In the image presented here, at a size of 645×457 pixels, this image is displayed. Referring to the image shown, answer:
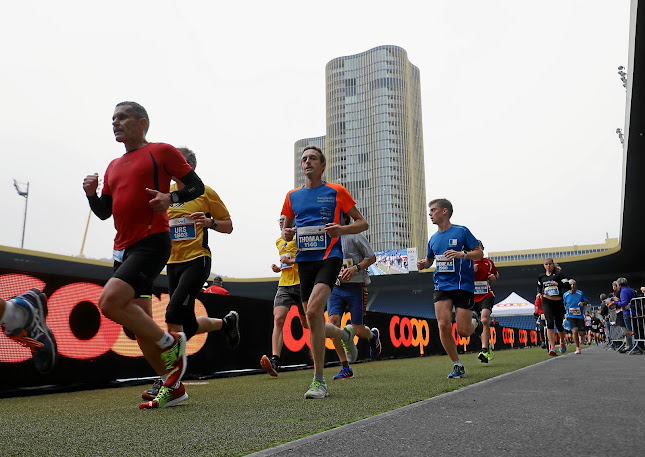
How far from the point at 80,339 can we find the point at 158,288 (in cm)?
129

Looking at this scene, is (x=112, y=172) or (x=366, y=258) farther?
(x=366, y=258)

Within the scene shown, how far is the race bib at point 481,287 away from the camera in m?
10.0

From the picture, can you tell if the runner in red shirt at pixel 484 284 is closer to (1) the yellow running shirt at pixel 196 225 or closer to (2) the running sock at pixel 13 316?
(1) the yellow running shirt at pixel 196 225

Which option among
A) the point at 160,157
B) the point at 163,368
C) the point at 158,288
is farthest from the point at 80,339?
the point at 160,157

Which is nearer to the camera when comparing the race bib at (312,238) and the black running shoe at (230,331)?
the race bib at (312,238)

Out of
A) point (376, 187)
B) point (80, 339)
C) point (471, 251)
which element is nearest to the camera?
point (80, 339)

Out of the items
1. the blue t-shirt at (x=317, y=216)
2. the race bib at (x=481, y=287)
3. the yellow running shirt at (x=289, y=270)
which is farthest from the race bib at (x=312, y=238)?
the race bib at (x=481, y=287)

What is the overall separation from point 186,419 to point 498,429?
65.9 inches

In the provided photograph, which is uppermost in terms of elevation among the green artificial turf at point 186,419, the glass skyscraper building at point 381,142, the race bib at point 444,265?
→ the glass skyscraper building at point 381,142

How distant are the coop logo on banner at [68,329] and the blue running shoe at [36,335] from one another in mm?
1994

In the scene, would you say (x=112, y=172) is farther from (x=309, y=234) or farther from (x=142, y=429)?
(x=142, y=429)

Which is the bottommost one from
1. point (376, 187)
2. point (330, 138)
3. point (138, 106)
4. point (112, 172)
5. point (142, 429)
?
point (142, 429)

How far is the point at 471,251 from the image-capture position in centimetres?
652

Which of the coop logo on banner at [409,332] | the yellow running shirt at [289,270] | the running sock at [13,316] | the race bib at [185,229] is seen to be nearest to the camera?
the running sock at [13,316]
